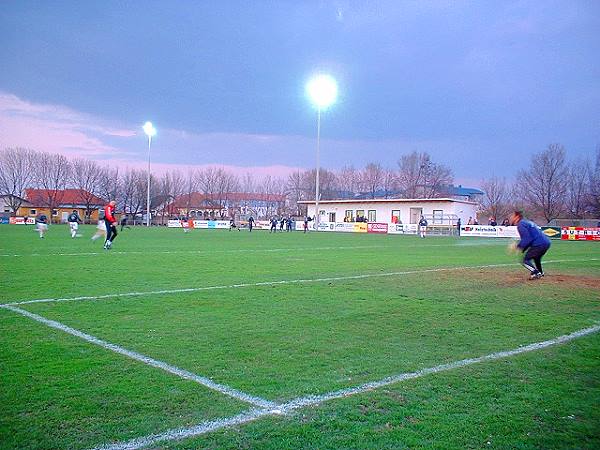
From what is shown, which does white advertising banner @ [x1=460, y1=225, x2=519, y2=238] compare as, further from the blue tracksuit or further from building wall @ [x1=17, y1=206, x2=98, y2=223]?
building wall @ [x1=17, y1=206, x2=98, y2=223]

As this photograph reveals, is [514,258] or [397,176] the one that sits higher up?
[397,176]

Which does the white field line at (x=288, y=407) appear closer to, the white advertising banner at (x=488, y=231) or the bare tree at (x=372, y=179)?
the white advertising banner at (x=488, y=231)

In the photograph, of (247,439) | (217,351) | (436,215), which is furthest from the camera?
(436,215)

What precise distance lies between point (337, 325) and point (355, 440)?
373cm

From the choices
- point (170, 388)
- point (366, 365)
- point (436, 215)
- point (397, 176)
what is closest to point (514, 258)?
point (366, 365)

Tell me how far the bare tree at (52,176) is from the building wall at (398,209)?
4832 cm

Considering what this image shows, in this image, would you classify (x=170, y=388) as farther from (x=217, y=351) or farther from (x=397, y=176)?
(x=397, y=176)

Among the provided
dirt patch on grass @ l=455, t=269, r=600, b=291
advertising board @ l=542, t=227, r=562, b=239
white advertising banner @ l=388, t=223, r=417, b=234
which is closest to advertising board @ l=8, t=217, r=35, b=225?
white advertising banner @ l=388, t=223, r=417, b=234

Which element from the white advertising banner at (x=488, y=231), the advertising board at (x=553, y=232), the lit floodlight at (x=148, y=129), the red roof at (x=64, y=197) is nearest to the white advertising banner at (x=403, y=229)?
the white advertising banner at (x=488, y=231)

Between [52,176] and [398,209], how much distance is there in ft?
202

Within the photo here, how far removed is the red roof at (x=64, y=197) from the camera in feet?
302

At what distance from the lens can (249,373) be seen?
5098mm

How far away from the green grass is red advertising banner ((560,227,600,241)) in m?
37.5

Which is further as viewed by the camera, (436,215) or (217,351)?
(436,215)
